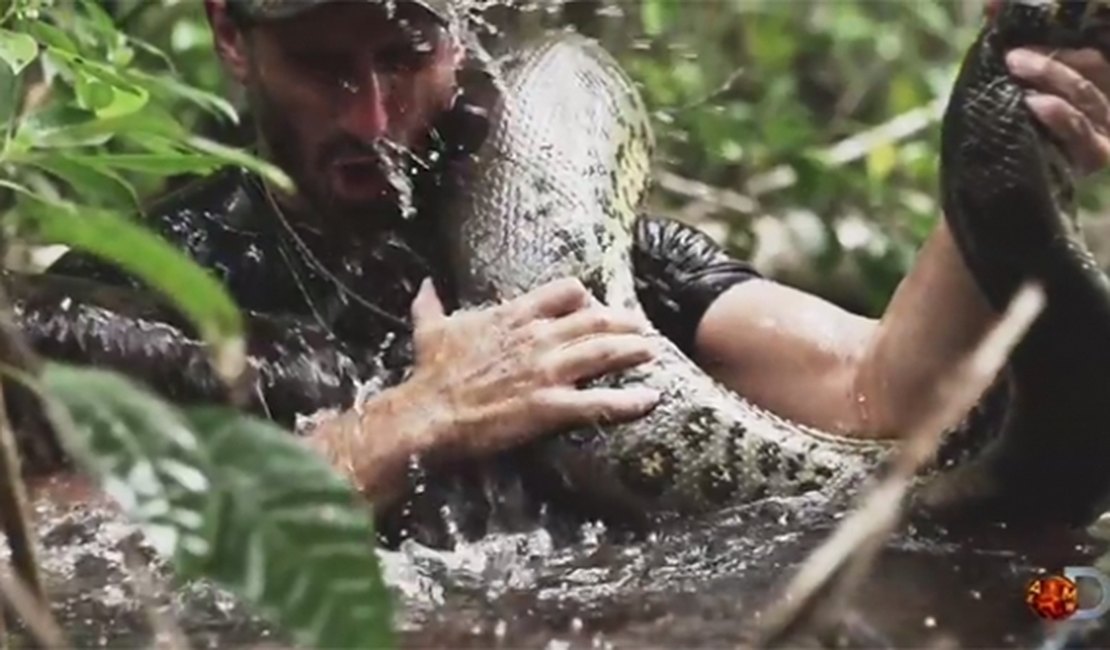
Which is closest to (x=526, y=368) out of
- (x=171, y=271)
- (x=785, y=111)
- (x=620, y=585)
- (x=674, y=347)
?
(x=674, y=347)

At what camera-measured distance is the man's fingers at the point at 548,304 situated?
2042 mm

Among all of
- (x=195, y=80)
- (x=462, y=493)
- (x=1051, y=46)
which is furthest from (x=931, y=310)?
(x=195, y=80)

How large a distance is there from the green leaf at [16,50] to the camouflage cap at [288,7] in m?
0.47

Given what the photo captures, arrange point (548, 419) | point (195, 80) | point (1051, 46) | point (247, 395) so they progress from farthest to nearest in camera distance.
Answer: point (195, 80) < point (247, 395) < point (548, 419) < point (1051, 46)

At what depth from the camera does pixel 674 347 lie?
2.22 m

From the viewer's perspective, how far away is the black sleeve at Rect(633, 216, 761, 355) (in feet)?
8.23

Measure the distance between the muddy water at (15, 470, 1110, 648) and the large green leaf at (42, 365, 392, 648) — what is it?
53cm

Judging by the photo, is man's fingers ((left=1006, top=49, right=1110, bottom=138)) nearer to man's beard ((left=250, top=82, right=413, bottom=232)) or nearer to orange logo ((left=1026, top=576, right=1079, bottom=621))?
orange logo ((left=1026, top=576, right=1079, bottom=621))

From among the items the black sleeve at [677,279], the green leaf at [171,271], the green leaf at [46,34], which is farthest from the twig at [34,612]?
the black sleeve at [677,279]

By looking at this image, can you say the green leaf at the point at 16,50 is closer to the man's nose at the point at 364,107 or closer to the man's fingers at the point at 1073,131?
the man's nose at the point at 364,107

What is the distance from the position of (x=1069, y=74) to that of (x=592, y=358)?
0.59 m

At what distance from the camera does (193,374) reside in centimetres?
214

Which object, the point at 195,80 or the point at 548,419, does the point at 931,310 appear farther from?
the point at 195,80

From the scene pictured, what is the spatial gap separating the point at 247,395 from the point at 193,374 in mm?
80
